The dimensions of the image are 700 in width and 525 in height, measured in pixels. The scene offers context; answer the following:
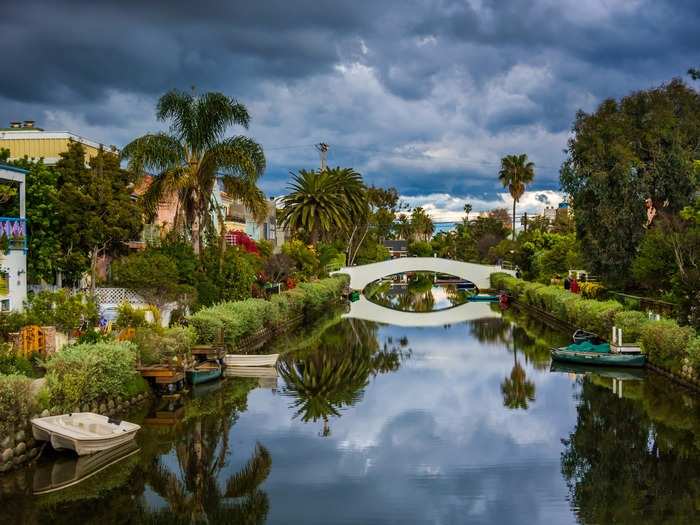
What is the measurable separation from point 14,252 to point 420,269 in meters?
60.8

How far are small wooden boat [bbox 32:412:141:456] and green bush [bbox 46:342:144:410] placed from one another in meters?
0.93

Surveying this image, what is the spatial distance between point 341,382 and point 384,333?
1892cm

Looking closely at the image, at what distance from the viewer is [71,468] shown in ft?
54.1

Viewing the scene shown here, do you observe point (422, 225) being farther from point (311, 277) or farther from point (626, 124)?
Result: point (626, 124)

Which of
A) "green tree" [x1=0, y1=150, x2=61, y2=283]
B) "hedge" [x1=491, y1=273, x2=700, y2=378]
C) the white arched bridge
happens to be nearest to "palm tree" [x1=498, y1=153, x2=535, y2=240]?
the white arched bridge

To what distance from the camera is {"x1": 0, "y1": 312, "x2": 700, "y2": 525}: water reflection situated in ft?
47.7

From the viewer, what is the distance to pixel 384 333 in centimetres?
4841

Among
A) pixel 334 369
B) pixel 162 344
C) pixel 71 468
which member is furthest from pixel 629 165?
pixel 71 468

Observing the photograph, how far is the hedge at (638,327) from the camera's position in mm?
26281

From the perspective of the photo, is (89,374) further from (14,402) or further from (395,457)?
(395,457)

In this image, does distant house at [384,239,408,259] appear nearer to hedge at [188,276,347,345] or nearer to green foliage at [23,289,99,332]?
hedge at [188,276,347,345]

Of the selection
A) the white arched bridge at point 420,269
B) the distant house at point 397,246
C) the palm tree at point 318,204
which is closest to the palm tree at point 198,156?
the palm tree at point 318,204

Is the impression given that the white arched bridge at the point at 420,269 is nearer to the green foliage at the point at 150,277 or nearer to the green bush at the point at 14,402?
the green foliage at the point at 150,277

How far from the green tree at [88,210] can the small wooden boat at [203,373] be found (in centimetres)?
790
